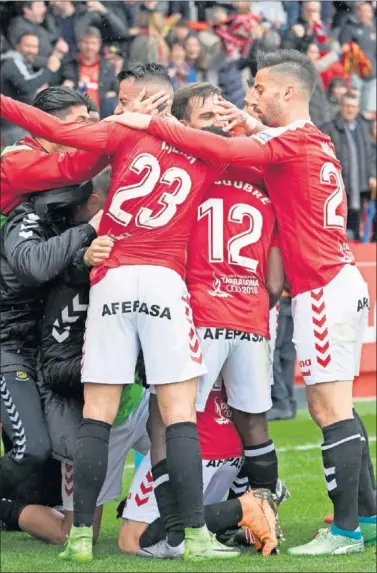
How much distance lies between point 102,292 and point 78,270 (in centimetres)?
29

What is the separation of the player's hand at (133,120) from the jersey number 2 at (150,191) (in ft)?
0.42

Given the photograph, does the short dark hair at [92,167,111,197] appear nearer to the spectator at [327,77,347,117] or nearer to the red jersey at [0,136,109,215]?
the red jersey at [0,136,109,215]

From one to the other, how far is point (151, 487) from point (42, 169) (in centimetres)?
154

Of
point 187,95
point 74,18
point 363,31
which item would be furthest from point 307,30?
point 187,95

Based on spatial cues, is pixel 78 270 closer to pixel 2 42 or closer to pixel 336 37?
pixel 2 42

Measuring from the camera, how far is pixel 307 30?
16.2m

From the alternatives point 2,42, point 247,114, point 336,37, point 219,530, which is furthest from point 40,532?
point 336,37

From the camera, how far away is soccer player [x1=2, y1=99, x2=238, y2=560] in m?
5.14

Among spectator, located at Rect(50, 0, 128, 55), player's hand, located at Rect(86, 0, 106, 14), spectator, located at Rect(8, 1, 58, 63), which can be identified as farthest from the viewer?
player's hand, located at Rect(86, 0, 106, 14)

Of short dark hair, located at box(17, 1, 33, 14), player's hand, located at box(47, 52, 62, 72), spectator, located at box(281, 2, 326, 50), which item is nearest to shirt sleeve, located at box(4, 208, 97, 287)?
player's hand, located at box(47, 52, 62, 72)

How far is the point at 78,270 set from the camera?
548 centimetres

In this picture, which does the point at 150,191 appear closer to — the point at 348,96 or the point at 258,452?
the point at 258,452

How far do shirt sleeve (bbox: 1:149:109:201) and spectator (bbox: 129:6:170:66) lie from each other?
8.13 m

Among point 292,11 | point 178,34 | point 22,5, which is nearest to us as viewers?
point 22,5
